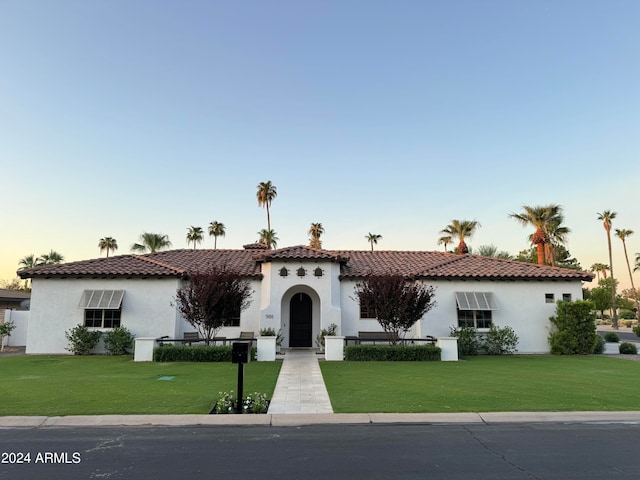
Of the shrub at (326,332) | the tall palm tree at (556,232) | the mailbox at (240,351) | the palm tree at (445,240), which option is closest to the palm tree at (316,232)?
the palm tree at (445,240)

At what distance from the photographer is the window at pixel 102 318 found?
19984mm

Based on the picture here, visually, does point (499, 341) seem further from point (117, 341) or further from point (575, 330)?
point (117, 341)

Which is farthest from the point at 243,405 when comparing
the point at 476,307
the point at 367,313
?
the point at 476,307

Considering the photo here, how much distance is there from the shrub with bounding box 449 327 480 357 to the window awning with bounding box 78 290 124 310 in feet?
53.4

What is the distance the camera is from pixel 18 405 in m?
9.22

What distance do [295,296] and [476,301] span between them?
9432mm

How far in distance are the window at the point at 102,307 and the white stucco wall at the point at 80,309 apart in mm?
266

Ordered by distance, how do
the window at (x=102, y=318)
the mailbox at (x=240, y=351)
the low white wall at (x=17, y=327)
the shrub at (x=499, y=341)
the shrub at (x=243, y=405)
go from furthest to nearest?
1. the low white wall at (x=17, y=327)
2. the shrub at (x=499, y=341)
3. the window at (x=102, y=318)
4. the mailbox at (x=240, y=351)
5. the shrub at (x=243, y=405)

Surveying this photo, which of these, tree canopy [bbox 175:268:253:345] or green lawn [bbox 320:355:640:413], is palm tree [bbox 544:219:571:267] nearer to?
green lawn [bbox 320:355:640:413]

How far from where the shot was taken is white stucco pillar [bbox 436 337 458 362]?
17719 mm

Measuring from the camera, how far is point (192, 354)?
16.8m

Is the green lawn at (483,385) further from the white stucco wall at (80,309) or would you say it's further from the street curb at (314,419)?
the white stucco wall at (80,309)

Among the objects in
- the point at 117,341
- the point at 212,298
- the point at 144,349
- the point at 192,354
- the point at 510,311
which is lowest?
the point at 192,354

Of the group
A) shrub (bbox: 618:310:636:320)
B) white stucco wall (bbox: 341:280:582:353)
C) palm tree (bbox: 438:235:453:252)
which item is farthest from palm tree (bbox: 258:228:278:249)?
shrub (bbox: 618:310:636:320)
